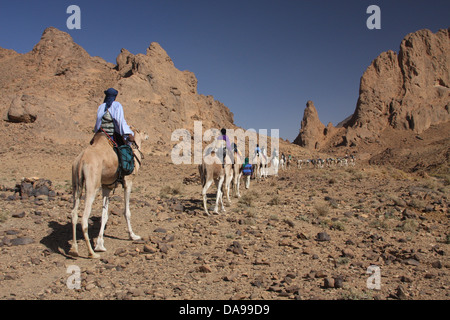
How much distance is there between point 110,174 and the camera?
20.4ft

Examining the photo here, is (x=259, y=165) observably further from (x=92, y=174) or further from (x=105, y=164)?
(x=92, y=174)

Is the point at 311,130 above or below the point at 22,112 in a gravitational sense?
above

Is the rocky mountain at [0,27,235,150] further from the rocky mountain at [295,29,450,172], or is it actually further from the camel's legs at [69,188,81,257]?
the rocky mountain at [295,29,450,172]

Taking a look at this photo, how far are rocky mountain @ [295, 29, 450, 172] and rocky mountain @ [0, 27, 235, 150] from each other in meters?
33.8

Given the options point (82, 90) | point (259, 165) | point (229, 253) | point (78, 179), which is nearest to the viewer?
point (78, 179)

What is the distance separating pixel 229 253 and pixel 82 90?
142 ft

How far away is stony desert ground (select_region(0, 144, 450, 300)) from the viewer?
4.76 meters

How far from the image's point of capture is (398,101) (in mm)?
74750

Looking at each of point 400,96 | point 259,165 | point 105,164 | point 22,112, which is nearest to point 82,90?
point 22,112

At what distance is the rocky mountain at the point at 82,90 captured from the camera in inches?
1342

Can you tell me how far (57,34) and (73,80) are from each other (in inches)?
537

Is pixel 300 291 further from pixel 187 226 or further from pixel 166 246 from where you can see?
pixel 187 226

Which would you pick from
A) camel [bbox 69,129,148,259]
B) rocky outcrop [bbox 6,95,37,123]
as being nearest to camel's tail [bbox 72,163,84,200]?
camel [bbox 69,129,148,259]
